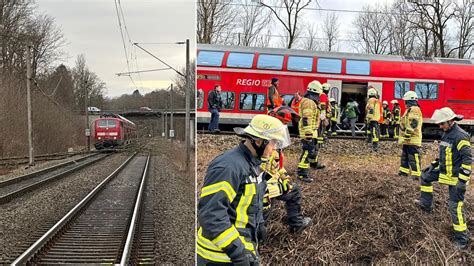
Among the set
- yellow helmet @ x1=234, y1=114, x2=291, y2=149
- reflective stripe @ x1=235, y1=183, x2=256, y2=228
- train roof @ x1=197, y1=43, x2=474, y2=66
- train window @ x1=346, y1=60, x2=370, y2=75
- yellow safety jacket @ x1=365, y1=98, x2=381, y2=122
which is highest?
train roof @ x1=197, y1=43, x2=474, y2=66

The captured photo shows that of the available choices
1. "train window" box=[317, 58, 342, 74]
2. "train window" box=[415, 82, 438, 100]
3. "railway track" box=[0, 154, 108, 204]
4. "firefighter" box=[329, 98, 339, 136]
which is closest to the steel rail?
"railway track" box=[0, 154, 108, 204]

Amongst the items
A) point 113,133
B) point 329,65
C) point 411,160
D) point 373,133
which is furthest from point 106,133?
point 329,65

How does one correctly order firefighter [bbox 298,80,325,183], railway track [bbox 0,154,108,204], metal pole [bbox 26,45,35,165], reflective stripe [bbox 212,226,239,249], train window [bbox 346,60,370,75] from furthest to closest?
train window [bbox 346,60,370,75] < firefighter [bbox 298,80,325,183] < railway track [bbox 0,154,108,204] < metal pole [bbox 26,45,35,165] < reflective stripe [bbox 212,226,239,249]

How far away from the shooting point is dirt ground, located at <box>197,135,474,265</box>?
430cm

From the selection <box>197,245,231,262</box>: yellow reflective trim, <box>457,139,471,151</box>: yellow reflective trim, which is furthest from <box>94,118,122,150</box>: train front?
<box>457,139,471,151</box>: yellow reflective trim

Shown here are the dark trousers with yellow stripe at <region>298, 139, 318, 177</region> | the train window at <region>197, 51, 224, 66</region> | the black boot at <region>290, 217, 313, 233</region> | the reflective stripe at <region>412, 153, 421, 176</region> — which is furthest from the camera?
the train window at <region>197, 51, 224, 66</region>

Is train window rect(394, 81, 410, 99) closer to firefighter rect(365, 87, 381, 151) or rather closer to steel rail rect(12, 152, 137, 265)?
firefighter rect(365, 87, 381, 151)

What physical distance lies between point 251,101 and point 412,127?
13.9ft

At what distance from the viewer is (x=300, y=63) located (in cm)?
1038

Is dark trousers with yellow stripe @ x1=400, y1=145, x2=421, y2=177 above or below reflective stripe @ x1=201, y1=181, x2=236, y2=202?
below

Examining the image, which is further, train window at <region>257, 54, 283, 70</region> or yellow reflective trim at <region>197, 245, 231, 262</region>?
train window at <region>257, 54, 283, 70</region>

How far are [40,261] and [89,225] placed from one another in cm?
129

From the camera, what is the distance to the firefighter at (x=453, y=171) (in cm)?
450

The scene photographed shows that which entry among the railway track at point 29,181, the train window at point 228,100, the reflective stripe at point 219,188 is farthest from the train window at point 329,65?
the reflective stripe at point 219,188
